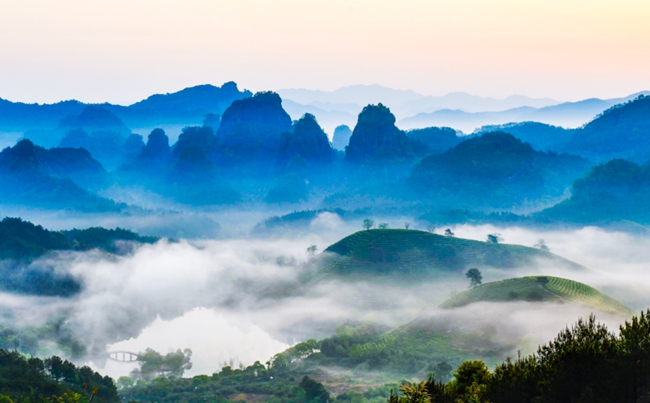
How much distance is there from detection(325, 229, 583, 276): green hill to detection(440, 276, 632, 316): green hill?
2937 centimetres

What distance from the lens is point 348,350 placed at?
324 feet

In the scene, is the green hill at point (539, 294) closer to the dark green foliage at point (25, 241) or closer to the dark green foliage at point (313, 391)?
the dark green foliage at point (313, 391)

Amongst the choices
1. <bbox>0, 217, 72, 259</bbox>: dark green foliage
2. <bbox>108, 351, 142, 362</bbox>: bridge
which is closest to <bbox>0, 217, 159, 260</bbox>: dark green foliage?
<bbox>0, 217, 72, 259</bbox>: dark green foliage

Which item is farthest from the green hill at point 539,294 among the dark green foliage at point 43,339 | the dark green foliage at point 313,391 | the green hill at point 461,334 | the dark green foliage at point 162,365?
the dark green foliage at point 43,339

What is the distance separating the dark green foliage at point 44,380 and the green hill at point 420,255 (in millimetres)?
63464

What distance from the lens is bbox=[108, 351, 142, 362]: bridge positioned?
11562 centimetres

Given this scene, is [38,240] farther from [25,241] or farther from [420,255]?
[420,255]

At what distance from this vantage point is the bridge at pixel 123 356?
11562 centimetres

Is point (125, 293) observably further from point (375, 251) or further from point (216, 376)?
point (216, 376)

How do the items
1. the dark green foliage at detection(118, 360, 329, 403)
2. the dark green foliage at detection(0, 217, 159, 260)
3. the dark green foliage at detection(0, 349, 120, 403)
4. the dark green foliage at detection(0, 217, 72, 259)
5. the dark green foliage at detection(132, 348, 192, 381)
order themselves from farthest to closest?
the dark green foliage at detection(0, 217, 159, 260) → the dark green foliage at detection(0, 217, 72, 259) → the dark green foliage at detection(132, 348, 192, 381) → the dark green foliage at detection(118, 360, 329, 403) → the dark green foliage at detection(0, 349, 120, 403)

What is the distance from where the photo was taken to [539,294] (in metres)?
99.0

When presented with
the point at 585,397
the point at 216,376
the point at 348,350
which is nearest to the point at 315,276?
the point at 348,350

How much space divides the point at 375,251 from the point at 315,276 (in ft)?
45.1

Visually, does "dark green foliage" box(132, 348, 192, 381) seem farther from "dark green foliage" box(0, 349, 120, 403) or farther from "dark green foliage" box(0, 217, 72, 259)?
"dark green foliage" box(0, 217, 72, 259)
